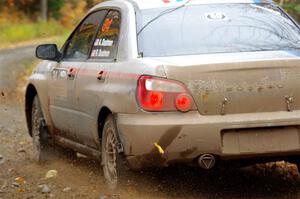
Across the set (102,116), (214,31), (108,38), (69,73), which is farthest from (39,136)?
(214,31)

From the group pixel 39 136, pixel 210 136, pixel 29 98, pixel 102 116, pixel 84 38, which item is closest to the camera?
pixel 210 136

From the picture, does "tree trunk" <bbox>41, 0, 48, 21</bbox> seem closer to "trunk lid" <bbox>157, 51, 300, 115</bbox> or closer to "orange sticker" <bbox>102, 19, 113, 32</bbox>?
"orange sticker" <bbox>102, 19, 113, 32</bbox>

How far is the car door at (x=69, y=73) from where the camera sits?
7742 millimetres

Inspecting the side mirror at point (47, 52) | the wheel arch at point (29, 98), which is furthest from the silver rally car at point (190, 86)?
the wheel arch at point (29, 98)

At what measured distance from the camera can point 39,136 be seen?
8961 millimetres

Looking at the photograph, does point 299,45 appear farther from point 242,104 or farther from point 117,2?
point 117,2

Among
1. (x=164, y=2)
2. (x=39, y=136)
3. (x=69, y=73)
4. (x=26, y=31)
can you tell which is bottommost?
(x=26, y=31)

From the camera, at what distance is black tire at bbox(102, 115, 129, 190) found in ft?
21.4

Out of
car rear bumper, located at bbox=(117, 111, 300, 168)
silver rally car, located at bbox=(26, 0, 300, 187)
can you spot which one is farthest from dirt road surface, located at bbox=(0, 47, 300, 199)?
car rear bumper, located at bbox=(117, 111, 300, 168)

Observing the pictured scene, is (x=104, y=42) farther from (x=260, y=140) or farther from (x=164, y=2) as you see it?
(x=260, y=140)

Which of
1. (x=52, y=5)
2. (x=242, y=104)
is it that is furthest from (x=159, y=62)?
(x=52, y=5)

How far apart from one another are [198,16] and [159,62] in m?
0.86

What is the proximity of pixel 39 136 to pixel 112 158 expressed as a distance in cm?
233

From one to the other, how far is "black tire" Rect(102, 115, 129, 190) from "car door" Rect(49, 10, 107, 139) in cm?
87
